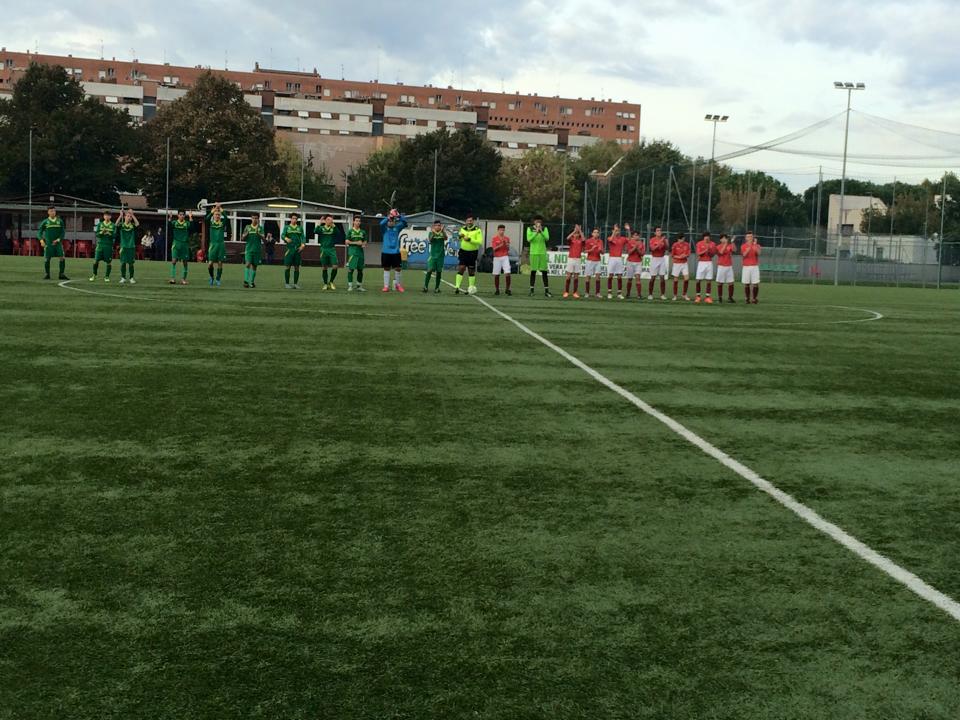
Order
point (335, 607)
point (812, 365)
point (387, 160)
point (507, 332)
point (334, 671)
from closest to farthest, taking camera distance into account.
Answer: point (334, 671) < point (335, 607) < point (812, 365) < point (507, 332) < point (387, 160)

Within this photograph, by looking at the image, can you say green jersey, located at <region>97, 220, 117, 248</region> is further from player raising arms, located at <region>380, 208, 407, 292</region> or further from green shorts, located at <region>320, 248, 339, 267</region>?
player raising arms, located at <region>380, 208, 407, 292</region>

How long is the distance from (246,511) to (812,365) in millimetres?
9385

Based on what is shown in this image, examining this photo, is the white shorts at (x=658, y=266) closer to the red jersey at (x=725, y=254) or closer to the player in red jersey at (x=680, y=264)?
the player in red jersey at (x=680, y=264)

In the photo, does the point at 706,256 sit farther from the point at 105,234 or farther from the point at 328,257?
the point at 105,234

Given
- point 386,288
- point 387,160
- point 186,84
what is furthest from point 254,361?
point 186,84

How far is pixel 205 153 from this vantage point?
74.6 meters

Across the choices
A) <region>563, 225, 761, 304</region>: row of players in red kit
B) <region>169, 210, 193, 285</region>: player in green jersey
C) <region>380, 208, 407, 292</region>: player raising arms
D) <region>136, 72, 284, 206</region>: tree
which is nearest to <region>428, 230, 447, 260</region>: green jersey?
<region>380, 208, 407, 292</region>: player raising arms

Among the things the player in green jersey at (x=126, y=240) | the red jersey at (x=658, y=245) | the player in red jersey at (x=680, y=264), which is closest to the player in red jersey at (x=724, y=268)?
the player in red jersey at (x=680, y=264)

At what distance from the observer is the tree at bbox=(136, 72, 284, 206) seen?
7400 cm

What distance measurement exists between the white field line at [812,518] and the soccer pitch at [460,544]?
0.05 metres

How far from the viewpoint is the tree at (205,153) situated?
74.0 metres

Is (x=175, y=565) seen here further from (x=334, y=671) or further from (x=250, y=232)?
(x=250, y=232)

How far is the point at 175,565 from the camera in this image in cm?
454

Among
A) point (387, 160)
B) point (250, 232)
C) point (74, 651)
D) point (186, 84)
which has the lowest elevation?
point (74, 651)
